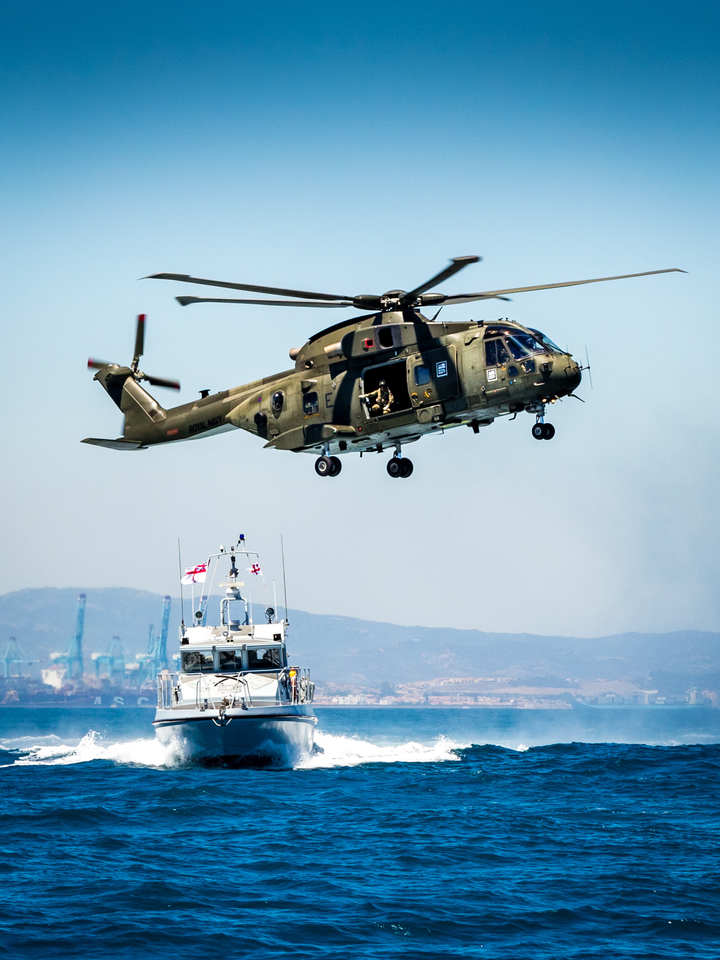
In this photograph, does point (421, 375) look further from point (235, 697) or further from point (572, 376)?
point (235, 697)

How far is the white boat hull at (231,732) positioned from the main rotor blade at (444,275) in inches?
716

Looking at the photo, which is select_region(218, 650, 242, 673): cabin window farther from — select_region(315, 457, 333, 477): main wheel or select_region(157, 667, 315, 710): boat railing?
select_region(315, 457, 333, 477): main wheel

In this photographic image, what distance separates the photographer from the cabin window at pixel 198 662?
41.8 metres

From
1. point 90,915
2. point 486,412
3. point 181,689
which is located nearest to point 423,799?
point 181,689

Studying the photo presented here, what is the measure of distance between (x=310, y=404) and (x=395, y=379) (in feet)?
8.30

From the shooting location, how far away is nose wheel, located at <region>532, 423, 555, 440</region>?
82.6ft

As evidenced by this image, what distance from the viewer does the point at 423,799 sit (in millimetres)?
34188

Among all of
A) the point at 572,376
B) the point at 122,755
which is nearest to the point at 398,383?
the point at 572,376

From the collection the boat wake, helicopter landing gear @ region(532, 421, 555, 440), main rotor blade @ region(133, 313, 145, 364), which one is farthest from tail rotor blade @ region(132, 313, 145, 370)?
helicopter landing gear @ region(532, 421, 555, 440)

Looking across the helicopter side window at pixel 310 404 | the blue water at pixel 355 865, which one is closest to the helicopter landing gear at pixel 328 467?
the helicopter side window at pixel 310 404

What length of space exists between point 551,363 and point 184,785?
65.4 ft

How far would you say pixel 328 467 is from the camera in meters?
28.1

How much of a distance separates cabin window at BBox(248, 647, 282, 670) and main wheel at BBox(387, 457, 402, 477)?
15690mm

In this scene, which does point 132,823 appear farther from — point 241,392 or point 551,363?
point 551,363
